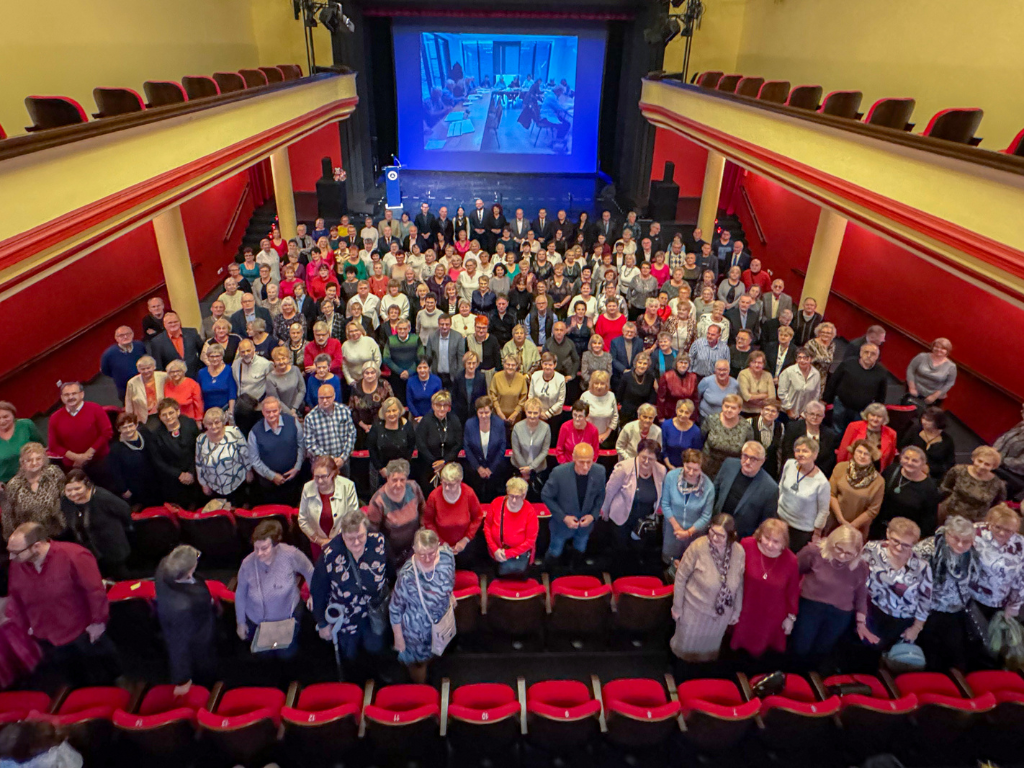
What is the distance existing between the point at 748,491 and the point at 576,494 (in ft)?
3.52

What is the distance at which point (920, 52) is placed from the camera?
296 inches

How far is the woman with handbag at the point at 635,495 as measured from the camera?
4.12 meters

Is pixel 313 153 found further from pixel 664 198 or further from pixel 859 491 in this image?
pixel 859 491

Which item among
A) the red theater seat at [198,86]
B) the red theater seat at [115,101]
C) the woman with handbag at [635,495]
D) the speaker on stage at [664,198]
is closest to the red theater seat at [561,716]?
the woman with handbag at [635,495]

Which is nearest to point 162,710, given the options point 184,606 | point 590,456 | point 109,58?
point 184,606

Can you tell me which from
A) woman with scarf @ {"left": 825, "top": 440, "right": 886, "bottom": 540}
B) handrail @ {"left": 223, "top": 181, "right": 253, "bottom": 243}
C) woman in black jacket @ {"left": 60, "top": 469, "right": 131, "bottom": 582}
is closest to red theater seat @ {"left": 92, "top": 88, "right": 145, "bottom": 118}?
woman in black jacket @ {"left": 60, "top": 469, "right": 131, "bottom": 582}

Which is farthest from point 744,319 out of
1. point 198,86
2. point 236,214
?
point 236,214

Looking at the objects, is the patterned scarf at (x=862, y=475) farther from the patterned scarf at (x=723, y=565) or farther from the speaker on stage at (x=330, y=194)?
the speaker on stage at (x=330, y=194)

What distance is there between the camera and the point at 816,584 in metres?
3.51

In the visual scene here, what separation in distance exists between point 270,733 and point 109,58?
840cm

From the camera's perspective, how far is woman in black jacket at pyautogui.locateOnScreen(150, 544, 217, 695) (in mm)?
3127

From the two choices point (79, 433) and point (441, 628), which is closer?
point (441, 628)

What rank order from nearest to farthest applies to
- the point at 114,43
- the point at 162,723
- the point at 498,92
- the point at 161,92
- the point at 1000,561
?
the point at 162,723
the point at 1000,561
the point at 161,92
the point at 114,43
the point at 498,92

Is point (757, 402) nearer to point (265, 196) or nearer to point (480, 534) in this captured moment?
point (480, 534)
